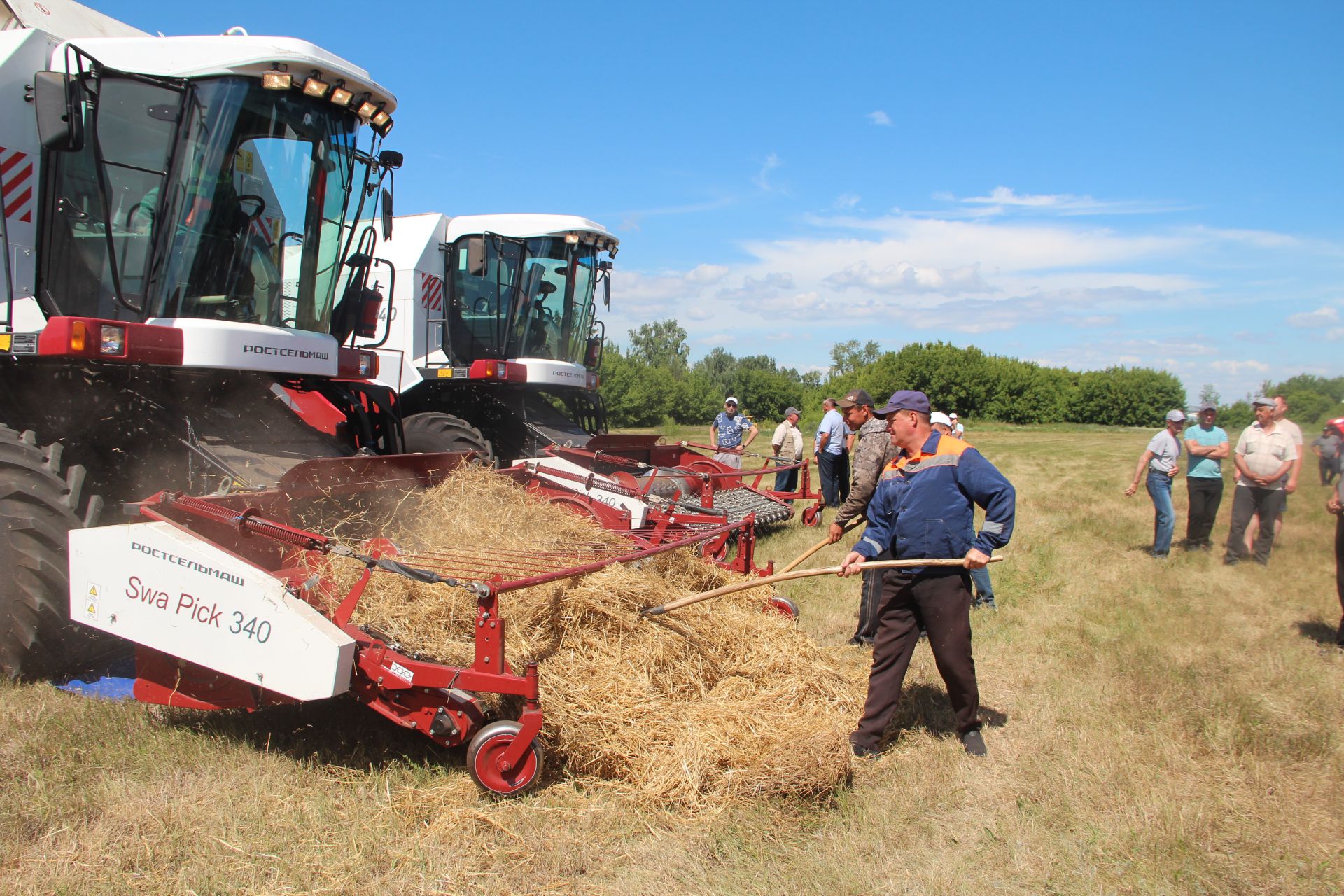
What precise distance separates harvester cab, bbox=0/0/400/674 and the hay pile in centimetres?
158

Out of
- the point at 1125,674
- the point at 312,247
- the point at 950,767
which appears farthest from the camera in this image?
the point at 312,247

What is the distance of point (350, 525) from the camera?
15.7 ft

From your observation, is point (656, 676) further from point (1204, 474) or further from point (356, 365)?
point (1204, 474)

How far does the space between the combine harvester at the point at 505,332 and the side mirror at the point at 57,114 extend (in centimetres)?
420

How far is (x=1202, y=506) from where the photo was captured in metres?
8.95

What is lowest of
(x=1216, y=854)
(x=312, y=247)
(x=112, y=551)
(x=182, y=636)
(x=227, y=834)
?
(x=227, y=834)

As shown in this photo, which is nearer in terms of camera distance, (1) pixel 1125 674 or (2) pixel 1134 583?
(1) pixel 1125 674

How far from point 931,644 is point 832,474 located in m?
6.95

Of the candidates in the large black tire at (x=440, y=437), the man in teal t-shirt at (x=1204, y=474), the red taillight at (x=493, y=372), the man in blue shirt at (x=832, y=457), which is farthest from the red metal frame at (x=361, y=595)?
the man in teal t-shirt at (x=1204, y=474)

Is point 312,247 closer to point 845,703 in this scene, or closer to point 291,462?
point 291,462

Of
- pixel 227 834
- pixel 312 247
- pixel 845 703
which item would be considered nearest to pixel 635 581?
pixel 845 703

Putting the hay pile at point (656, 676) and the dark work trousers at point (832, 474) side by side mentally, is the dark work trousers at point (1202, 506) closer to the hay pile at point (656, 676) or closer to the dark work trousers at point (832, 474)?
the dark work trousers at point (832, 474)

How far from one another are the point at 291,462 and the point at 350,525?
2.46ft

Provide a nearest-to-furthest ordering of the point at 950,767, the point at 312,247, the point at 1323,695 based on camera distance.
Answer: the point at 950,767 < the point at 1323,695 < the point at 312,247
